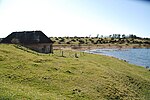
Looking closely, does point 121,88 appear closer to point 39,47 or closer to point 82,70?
point 82,70

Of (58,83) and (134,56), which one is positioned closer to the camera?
(58,83)

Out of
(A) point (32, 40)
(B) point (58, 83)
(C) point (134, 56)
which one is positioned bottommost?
(C) point (134, 56)

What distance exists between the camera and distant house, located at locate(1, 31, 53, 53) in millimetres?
63406

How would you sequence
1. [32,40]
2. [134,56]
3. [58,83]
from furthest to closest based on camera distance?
[134,56], [32,40], [58,83]

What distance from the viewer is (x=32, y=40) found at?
6406 centimetres

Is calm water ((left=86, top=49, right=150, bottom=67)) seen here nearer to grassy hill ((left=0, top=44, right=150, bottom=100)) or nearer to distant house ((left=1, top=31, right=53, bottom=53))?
distant house ((left=1, top=31, right=53, bottom=53))

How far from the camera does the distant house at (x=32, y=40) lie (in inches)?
2496

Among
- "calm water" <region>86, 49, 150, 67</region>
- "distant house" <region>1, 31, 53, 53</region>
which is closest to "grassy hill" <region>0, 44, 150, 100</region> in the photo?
"distant house" <region>1, 31, 53, 53</region>

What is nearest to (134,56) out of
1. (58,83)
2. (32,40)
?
(32,40)

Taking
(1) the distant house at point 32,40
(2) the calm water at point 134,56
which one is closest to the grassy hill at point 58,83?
(1) the distant house at point 32,40

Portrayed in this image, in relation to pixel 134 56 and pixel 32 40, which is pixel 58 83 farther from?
pixel 134 56

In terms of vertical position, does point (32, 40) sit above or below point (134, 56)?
above

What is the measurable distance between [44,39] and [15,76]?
131 feet

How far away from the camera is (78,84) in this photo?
26359mm
